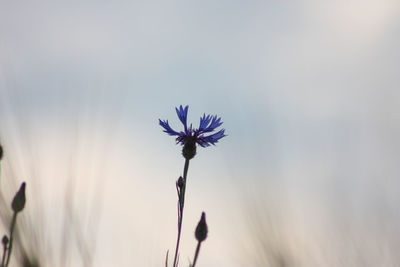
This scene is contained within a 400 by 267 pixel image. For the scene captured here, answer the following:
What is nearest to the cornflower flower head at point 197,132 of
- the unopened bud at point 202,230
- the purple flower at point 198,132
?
the purple flower at point 198,132

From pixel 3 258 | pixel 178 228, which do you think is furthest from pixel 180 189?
pixel 3 258

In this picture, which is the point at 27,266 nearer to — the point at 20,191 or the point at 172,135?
the point at 20,191

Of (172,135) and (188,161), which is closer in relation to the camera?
(188,161)

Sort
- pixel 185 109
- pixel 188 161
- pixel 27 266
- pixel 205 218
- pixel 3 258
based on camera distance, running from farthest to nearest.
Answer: pixel 185 109 < pixel 188 161 < pixel 205 218 < pixel 3 258 < pixel 27 266

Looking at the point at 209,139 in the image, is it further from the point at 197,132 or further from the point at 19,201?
the point at 19,201

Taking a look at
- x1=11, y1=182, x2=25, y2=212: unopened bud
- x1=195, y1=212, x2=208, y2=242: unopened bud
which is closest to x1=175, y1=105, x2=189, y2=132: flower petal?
x1=195, y1=212, x2=208, y2=242: unopened bud

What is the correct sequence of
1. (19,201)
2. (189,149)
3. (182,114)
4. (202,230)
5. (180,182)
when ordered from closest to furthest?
(19,201) → (202,230) → (180,182) → (189,149) → (182,114)

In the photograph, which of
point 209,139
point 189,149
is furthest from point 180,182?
point 209,139
